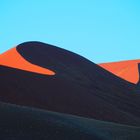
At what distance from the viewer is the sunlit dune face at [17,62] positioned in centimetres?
3420

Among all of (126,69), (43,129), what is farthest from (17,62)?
(126,69)

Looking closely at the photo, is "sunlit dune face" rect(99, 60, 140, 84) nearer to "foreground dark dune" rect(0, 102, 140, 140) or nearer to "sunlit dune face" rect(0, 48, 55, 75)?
"sunlit dune face" rect(0, 48, 55, 75)

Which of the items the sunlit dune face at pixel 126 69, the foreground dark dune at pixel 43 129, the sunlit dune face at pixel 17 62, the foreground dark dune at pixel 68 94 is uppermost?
the sunlit dune face at pixel 126 69

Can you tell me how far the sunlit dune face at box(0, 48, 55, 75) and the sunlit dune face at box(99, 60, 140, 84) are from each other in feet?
57.6

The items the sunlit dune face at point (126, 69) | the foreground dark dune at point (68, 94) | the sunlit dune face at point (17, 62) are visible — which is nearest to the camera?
the foreground dark dune at point (68, 94)

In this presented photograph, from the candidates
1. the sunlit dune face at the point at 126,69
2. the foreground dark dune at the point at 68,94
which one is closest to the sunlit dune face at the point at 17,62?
the foreground dark dune at the point at 68,94

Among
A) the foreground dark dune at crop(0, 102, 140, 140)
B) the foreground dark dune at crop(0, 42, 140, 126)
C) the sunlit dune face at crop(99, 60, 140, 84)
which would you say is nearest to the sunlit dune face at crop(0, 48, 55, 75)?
the foreground dark dune at crop(0, 42, 140, 126)

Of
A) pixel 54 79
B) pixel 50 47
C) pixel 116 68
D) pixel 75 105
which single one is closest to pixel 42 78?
pixel 54 79

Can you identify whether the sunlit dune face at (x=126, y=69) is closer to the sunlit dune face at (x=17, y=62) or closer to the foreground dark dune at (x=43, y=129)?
the sunlit dune face at (x=17, y=62)

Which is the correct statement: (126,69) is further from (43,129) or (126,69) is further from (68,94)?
(43,129)

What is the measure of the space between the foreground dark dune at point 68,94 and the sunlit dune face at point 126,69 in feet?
45.4

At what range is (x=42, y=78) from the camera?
27547 mm

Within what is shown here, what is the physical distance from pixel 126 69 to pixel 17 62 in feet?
93.5

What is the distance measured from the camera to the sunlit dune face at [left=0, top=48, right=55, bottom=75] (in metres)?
34.2
